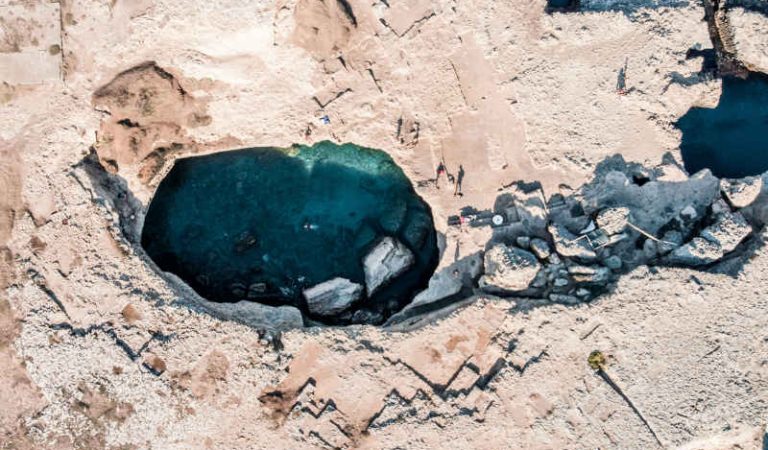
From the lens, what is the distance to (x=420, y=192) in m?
15.8

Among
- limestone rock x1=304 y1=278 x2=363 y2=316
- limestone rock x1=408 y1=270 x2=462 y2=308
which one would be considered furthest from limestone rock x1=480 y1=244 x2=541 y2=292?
limestone rock x1=304 y1=278 x2=363 y2=316

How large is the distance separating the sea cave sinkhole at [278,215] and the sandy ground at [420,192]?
0.98 meters

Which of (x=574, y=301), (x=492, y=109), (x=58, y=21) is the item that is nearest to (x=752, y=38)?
(x=492, y=109)

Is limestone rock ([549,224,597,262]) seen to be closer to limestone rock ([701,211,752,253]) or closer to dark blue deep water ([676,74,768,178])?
limestone rock ([701,211,752,253])

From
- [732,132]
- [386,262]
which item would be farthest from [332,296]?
[732,132]

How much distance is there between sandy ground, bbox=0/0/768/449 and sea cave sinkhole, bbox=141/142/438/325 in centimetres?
98

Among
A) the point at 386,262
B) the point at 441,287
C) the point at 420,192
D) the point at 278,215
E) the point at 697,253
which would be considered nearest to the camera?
the point at 697,253

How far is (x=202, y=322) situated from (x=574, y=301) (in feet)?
33.7

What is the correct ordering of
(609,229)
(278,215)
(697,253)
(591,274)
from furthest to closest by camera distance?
(278,215), (609,229), (591,274), (697,253)

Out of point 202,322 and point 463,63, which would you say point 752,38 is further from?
point 202,322

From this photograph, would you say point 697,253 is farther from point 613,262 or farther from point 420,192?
point 420,192

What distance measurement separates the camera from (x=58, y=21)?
50.8 ft

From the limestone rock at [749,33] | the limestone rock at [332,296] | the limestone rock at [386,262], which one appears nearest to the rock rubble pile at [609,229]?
the limestone rock at [386,262]

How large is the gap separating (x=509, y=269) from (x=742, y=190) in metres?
6.83
